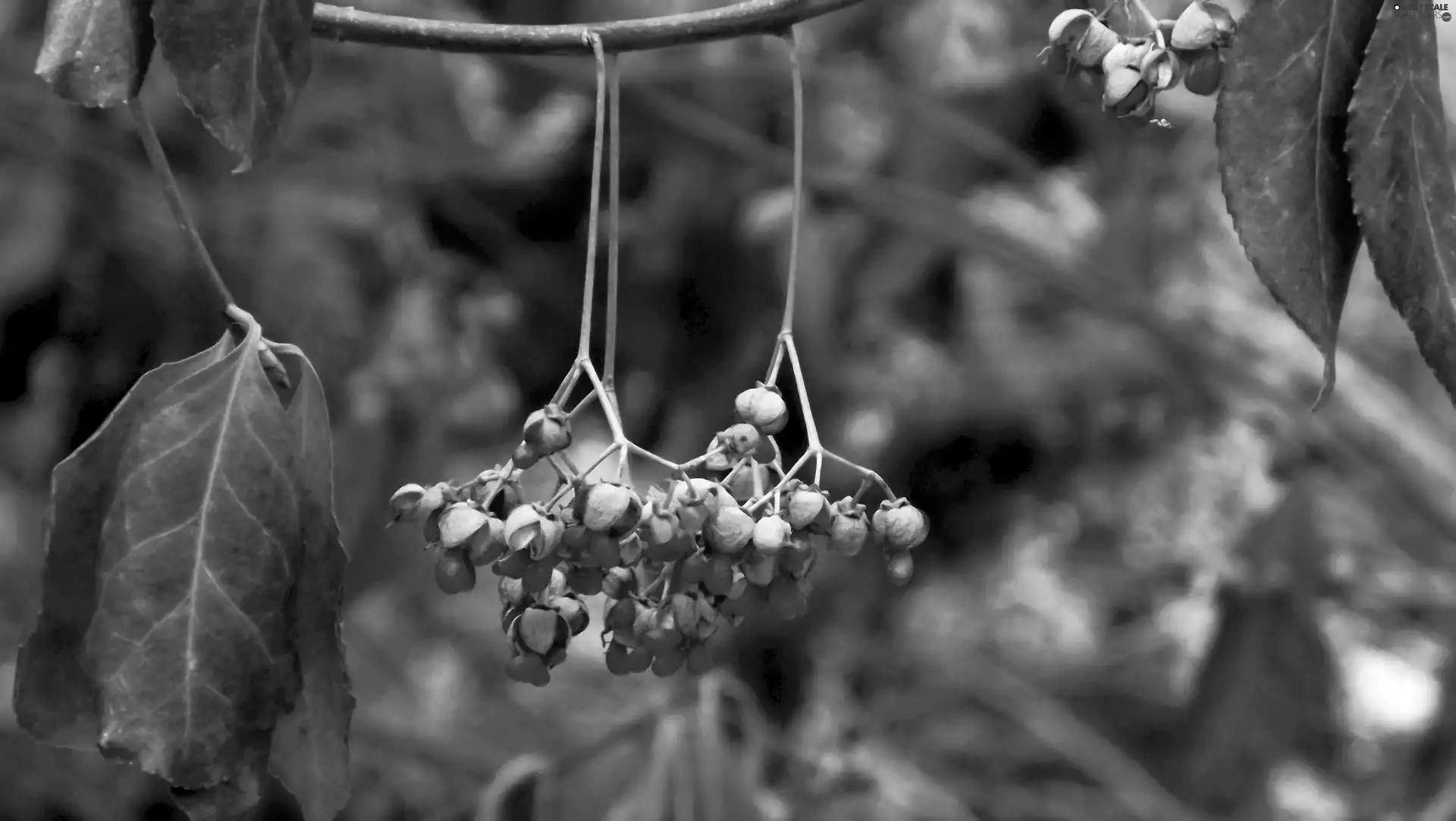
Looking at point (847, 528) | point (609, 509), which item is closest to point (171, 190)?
point (609, 509)

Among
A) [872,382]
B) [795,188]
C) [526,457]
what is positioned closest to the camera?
[526,457]

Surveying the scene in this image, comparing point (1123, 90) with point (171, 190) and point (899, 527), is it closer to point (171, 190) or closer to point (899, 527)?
point (899, 527)

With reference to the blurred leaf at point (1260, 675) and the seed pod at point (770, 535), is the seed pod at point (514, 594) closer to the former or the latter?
the seed pod at point (770, 535)

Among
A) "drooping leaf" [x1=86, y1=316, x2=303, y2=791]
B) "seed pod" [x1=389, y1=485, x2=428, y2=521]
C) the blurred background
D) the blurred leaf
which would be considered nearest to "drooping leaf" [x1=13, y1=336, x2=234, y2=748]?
"drooping leaf" [x1=86, y1=316, x2=303, y2=791]

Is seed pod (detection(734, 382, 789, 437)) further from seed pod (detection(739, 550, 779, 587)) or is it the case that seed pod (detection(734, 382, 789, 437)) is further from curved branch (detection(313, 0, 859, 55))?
curved branch (detection(313, 0, 859, 55))

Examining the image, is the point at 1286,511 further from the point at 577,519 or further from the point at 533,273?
the point at 577,519

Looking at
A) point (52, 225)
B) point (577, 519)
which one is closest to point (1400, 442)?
point (577, 519)
